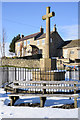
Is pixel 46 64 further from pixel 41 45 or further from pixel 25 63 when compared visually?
pixel 41 45

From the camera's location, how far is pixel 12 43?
59.8 meters

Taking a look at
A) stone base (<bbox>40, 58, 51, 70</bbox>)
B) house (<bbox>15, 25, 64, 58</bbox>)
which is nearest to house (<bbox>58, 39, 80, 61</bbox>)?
house (<bbox>15, 25, 64, 58</bbox>)

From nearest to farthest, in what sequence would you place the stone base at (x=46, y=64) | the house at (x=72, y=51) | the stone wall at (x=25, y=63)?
the stone base at (x=46, y=64)
the stone wall at (x=25, y=63)
the house at (x=72, y=51)

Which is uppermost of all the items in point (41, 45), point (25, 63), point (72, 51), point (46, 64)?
point (41, 45)

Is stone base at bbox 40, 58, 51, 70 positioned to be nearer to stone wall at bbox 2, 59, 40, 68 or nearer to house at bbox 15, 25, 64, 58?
stone wall at bbox 2, 59, 40, 68

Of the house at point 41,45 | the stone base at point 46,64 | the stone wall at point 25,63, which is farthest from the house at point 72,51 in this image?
the stone base at point 46,64

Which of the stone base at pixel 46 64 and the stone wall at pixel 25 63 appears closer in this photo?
the stone base at pixel 46 64

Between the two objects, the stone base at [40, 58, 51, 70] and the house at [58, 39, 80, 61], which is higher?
the house at [58, 39, 80, 61]

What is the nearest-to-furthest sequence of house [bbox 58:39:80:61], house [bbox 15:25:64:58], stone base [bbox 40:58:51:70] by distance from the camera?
stone base [bbox 40:58:51:70] < house [bbox 58:39:80:61] < house [bbox 15:25:64:58]

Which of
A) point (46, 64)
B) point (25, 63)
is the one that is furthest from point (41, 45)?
point (46, 64)

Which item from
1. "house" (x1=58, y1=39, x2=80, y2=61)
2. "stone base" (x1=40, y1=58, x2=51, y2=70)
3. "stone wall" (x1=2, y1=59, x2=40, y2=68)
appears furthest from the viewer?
"house" (x1=58, y1=39, x2=80, y2=61)

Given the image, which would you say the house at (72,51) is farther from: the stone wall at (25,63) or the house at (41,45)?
the stone wall at (25,63)

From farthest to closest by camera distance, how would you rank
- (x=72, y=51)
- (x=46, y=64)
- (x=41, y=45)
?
(x=41, y=45) → (x=72, y=51) → (x=46, y=64)

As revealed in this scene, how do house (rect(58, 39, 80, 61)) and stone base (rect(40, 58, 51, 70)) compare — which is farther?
house (rect(58, 39, 80, 61))
